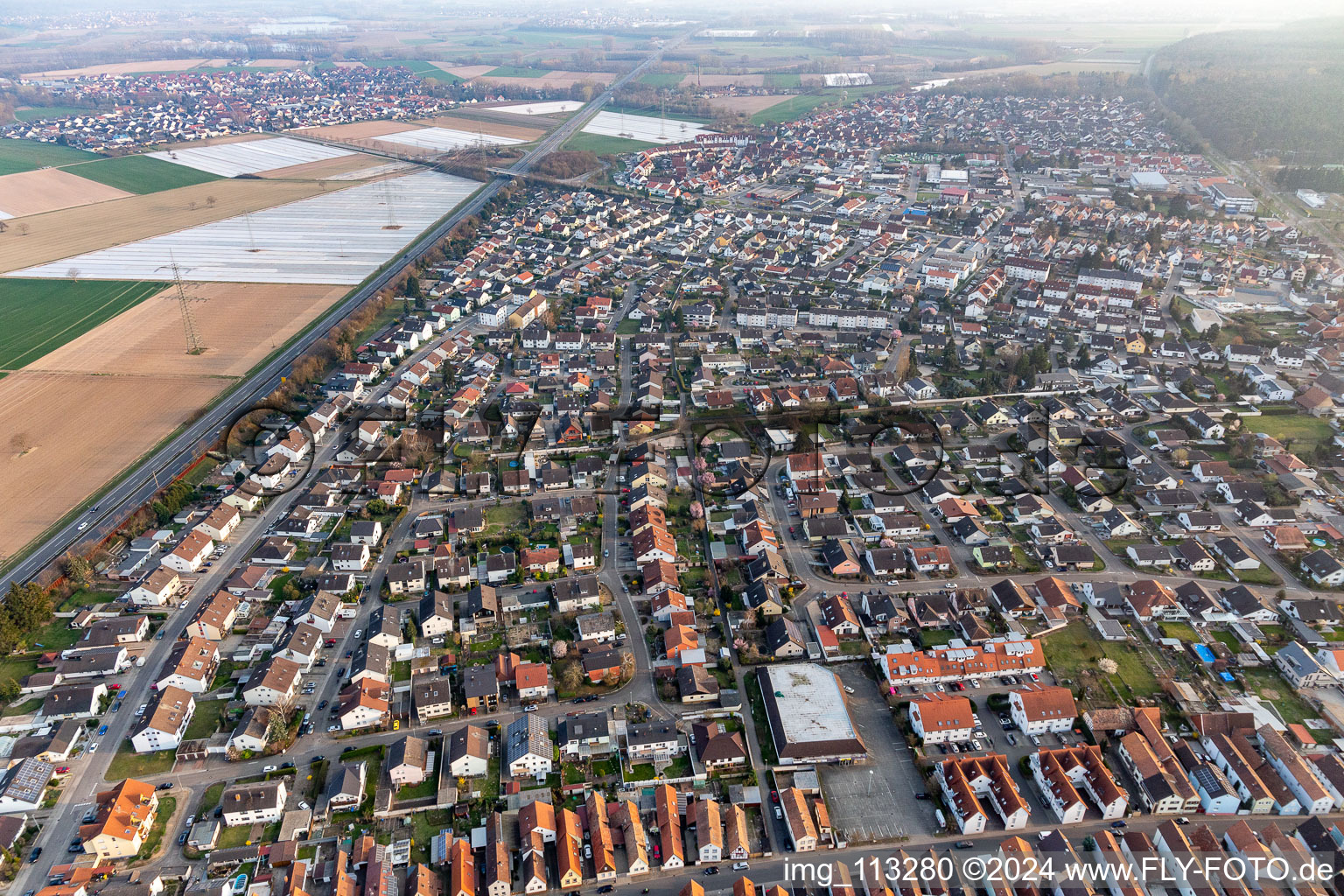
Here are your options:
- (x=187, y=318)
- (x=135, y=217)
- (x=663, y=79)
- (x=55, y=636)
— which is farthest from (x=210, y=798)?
(x=663, y=79)

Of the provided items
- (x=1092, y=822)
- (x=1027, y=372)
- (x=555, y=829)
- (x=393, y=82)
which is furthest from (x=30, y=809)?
(x=393, y=82)

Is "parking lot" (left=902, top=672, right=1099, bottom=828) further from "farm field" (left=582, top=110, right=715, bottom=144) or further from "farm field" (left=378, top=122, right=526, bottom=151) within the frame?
"farm field" (left=378, top=122, right=526, bottom=151)

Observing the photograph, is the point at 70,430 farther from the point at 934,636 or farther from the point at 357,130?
the point at 357,130

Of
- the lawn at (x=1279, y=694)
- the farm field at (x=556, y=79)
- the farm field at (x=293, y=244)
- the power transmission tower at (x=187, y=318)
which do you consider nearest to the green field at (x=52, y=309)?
the power transmission tower at (x=187, y=318)

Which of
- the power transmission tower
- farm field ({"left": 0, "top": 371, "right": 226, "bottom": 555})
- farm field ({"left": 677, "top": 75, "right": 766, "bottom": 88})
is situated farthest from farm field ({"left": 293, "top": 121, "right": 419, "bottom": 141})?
farm field ({"left": 0, "top": 371, "right": 226, "bottom": 555})

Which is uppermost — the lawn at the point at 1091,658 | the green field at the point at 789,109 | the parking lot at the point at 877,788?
the green field at the point at 789,109

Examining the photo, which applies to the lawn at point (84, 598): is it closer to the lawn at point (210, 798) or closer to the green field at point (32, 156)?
the lawn at point (210, 798)
